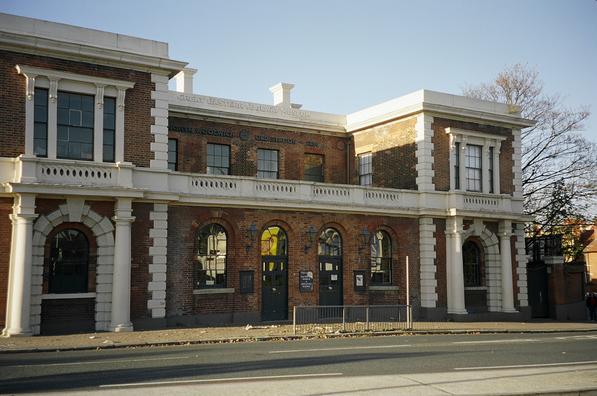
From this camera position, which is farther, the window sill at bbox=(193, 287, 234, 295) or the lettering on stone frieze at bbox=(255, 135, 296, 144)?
the lettering on stone frieze at bbox=(255, 135, 296, 144)

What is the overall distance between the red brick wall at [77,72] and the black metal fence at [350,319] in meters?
8.12

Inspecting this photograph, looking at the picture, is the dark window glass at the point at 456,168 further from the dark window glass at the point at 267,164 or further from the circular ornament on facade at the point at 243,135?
the circular ornament on facade at the point at 243,135

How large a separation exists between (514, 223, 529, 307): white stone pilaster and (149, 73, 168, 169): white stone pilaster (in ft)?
58.8

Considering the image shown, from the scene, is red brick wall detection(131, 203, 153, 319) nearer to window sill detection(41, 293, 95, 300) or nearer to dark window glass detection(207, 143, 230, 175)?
Result: window sill detection(41, 293, 95, 300)

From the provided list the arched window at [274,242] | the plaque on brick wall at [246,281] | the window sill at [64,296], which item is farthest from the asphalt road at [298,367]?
the arched window at [274,242]

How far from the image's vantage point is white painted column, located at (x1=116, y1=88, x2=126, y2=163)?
70.4 ft

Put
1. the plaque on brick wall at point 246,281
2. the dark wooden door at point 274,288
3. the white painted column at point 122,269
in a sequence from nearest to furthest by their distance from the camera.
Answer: the white painted column at point 122,269 → the plaque on brick wall at point 246,281 → the dark wooden door at point 274,288

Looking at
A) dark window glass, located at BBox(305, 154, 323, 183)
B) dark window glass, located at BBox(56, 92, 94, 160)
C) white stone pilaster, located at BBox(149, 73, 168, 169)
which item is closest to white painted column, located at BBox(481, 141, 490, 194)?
dark window glass, located at BBox(305, 154, 323, 183)

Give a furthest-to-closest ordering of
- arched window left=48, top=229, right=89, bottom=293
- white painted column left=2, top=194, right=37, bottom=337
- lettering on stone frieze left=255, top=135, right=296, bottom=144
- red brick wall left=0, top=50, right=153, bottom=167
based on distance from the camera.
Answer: lettering on stone frieze left=255, top=135, right=296, bottom=144, arched window left=48, top=229, right=89, bottom=293, red brick wall left=0, top=50, right=153, bottom=167, white painted column left=2, top=194, right=37, bottom=337

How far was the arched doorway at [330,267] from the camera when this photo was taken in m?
26.0

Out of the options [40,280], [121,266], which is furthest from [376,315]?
[40,280]

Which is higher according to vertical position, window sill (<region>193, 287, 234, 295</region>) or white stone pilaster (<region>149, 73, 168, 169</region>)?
white stone pilaster (<region>149, 73, 168, 169</region>)

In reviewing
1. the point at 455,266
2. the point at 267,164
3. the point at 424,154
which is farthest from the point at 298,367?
the point at 267,164

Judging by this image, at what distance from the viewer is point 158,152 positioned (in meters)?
22.2
